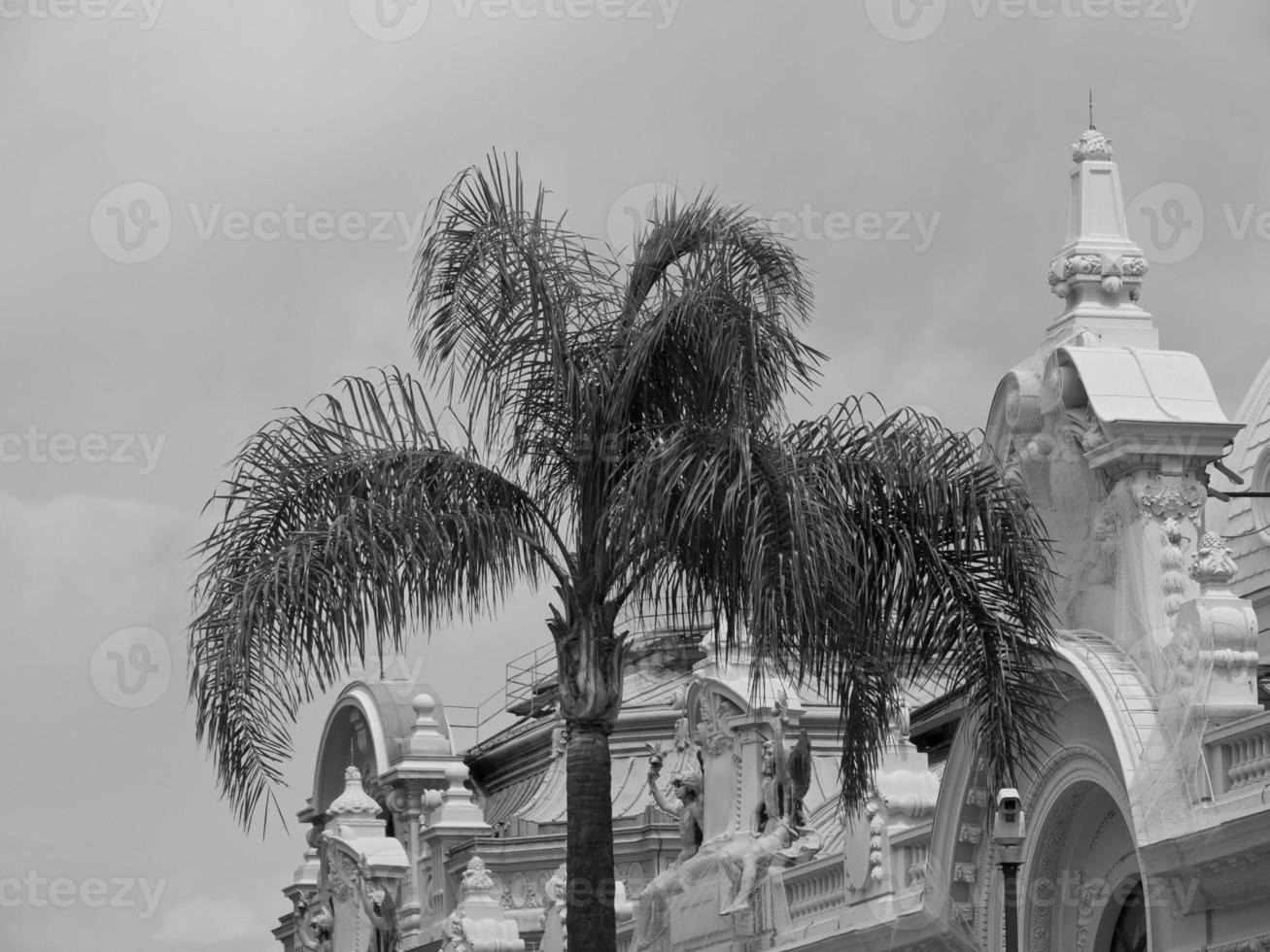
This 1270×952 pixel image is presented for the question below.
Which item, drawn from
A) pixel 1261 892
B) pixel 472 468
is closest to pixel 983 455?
pixel 1261 892

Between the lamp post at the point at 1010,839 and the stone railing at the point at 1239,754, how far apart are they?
1.63 metres

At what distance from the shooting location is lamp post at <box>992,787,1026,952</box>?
1972 centimetres

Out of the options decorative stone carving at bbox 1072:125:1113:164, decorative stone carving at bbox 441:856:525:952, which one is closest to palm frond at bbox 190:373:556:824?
decorative stone carving at bbox 1072:125:1113:164

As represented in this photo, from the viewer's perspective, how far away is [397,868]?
4266cm

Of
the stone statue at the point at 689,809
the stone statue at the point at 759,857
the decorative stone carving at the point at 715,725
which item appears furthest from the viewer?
the stone statue at the point at 689,809

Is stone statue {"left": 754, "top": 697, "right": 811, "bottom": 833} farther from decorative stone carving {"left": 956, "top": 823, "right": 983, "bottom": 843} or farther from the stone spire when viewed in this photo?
the stone spire

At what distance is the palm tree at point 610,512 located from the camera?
1748 centimetres

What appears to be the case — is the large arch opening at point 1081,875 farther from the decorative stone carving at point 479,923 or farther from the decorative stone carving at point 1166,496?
the decorative stone carving at point 479,923

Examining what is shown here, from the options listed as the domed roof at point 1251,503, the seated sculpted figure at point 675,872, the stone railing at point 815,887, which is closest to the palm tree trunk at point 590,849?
the stone railing at point 815,887

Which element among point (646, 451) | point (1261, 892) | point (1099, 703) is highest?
point (646, 451)

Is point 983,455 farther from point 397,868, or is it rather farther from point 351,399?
point 397,868

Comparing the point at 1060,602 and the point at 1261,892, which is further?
the point at 1060,602

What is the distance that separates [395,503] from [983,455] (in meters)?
8.08

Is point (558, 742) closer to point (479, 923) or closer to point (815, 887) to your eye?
point (479, 923)
